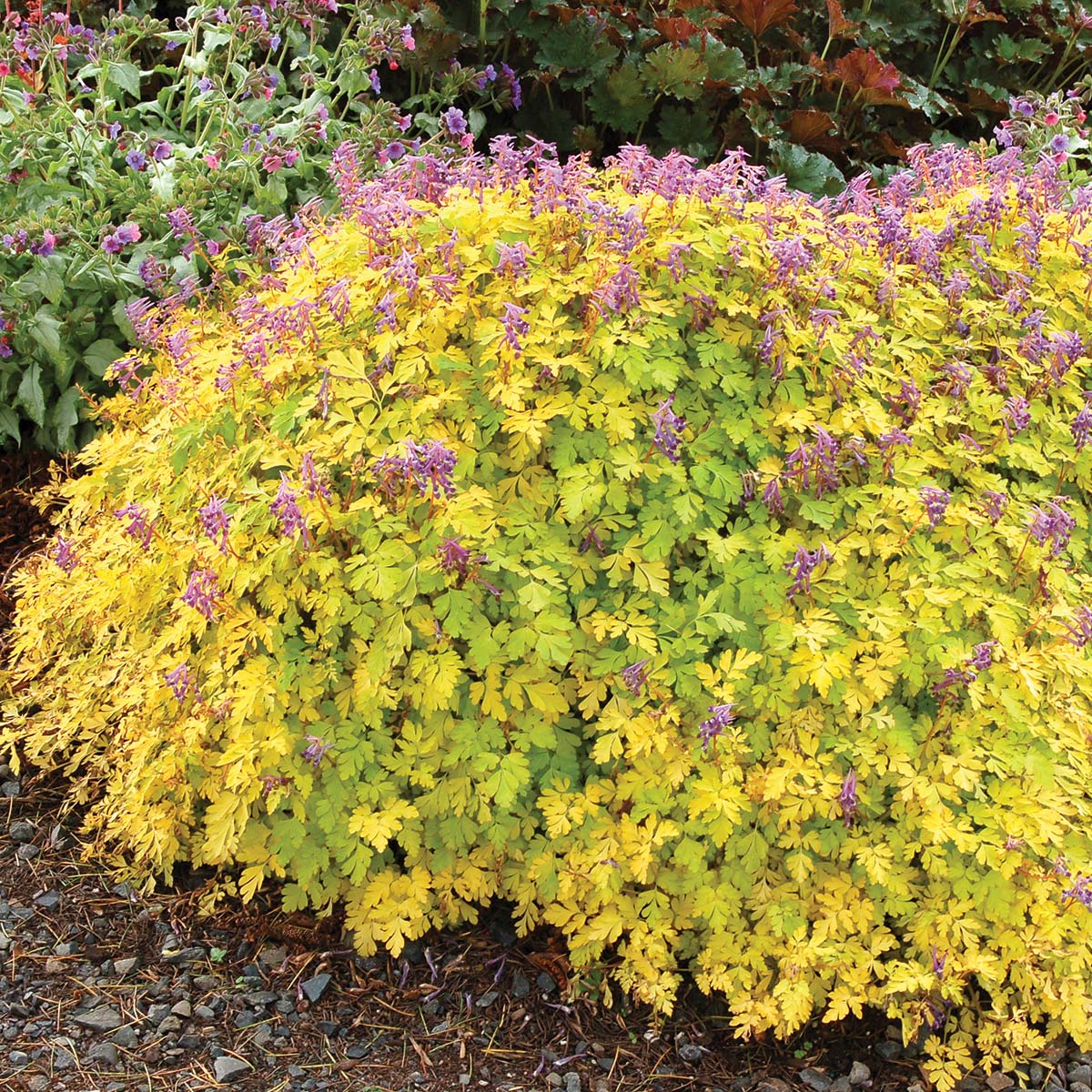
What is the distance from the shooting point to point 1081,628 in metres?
2.58

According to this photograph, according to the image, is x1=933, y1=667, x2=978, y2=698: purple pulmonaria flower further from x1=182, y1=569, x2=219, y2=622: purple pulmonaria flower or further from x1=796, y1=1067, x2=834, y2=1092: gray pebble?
x1=182, y1=569, x2=219, y2=622: purple pulmonaria flower

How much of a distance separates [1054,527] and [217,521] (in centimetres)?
179

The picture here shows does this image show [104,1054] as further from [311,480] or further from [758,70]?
[758,70]

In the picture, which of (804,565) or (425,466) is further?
(804,565)

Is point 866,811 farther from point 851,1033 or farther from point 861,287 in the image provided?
point 861,287

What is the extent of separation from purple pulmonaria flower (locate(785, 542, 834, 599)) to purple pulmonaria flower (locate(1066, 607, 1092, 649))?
537mm

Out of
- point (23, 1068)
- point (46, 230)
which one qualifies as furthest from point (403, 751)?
point (46, 230)

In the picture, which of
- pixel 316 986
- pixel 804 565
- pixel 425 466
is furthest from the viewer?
pixel 316 986

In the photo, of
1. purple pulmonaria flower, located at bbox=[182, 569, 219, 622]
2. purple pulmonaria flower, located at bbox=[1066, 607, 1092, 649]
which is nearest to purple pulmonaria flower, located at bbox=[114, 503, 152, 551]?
purple pulmonaria flower, located at bbox=[182, 569, 219, 622]

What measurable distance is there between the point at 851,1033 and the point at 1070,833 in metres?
0.65

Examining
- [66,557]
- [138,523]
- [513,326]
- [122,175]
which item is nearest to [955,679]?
[513,326]

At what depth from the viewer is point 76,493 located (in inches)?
132

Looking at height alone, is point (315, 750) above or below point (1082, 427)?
below

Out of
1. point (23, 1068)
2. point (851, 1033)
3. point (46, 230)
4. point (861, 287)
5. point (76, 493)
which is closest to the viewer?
point (23, 1068)
